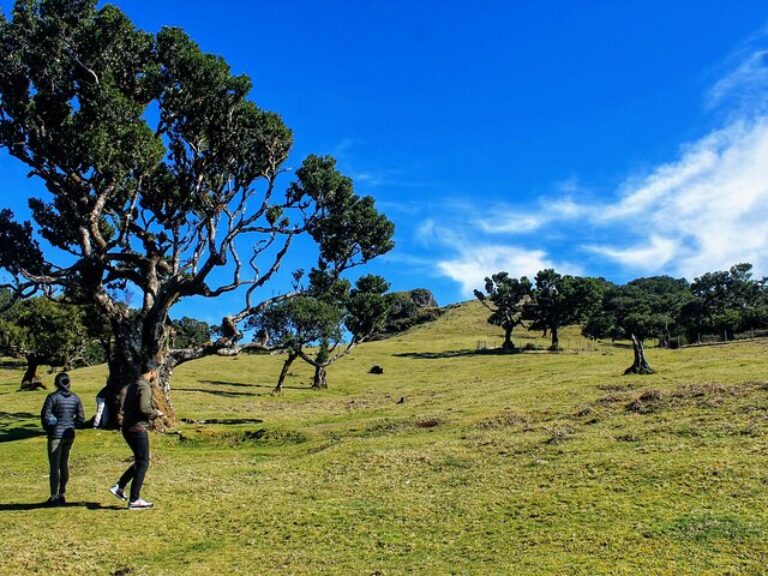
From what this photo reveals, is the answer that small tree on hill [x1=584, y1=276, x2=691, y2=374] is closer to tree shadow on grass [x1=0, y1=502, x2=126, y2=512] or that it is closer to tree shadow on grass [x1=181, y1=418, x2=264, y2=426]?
tree shadow on grass [x1=181, y1=418, x2=264, y2=426]

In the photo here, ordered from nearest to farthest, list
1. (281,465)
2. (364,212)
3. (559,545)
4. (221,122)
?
1. (559,545)
2. (281,465)
3. (221,122)
4. (364,212)

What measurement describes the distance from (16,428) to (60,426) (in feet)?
82.0

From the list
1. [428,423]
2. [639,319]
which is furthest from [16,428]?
[639,319]

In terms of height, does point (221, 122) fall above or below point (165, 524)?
above

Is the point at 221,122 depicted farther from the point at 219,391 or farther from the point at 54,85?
the point at 219,391

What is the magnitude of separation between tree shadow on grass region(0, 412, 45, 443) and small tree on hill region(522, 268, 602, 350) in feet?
276

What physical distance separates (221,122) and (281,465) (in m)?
20.6

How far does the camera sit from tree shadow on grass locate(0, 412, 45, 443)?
1208 inches

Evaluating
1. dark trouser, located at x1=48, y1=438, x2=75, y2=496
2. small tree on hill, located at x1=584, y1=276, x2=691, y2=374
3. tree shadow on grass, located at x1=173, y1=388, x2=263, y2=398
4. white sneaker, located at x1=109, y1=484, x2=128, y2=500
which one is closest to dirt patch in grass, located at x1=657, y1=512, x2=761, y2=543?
white sneaker, located at x1=109, y1=484, x2=128, y2=500

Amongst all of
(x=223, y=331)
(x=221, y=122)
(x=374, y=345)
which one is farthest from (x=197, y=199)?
(x=374, y=345)

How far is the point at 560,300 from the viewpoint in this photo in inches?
4279

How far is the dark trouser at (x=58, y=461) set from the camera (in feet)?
45.1

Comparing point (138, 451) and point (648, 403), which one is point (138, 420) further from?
point (648, 403)

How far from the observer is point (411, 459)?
18.6 m
